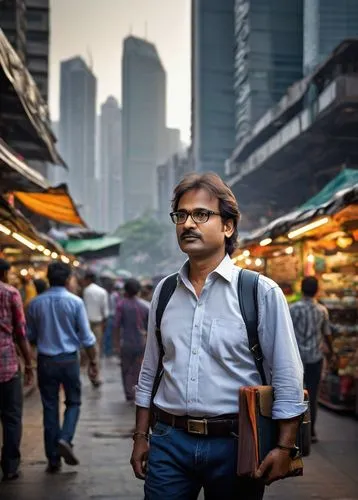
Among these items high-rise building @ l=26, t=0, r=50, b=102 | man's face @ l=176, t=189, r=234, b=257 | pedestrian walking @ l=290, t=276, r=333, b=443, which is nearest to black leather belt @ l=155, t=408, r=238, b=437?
man's face @ l=176, t=189, r=234, b=257

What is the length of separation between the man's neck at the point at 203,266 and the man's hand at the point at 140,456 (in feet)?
2.48

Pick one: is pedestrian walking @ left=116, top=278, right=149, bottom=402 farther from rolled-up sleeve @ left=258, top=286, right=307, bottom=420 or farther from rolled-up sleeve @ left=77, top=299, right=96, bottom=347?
rolled-up sleeve @ left=258, top=286, right=307, bottom=420

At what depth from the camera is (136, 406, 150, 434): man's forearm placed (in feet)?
9.75

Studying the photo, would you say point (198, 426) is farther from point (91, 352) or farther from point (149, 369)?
point (91, 352)

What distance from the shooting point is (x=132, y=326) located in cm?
1007

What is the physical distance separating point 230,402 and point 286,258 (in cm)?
1098

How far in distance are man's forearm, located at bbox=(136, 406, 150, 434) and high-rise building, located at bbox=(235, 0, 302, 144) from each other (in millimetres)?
49608

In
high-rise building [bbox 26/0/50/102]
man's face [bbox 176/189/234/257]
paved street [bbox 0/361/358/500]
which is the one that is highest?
high-rise building [bbox 26/0/50/102]

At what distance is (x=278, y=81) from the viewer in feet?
170

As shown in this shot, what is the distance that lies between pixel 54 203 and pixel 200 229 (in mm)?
9381

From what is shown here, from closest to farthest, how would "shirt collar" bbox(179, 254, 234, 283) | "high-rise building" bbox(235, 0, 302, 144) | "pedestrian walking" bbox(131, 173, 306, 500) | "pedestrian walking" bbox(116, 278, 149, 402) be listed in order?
1. "pedestrian walking" bbox(131, 173, 306, 500)
2. "shirt collar" bbox(179, 254, 234, 283)
3. "pedestrian walking" bbox(116, 278, 149, 402)
4. "high-rise building" bbox(235, 0, 302, 144)

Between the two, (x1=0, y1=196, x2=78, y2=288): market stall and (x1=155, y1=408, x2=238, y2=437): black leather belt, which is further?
(x1=0, y1=196, x2=78, y2=288): market stall

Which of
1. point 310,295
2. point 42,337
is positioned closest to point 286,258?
point 310,295

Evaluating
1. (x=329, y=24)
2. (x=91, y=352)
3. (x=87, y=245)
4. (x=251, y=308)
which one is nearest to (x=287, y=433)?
(x=251, y=308)
